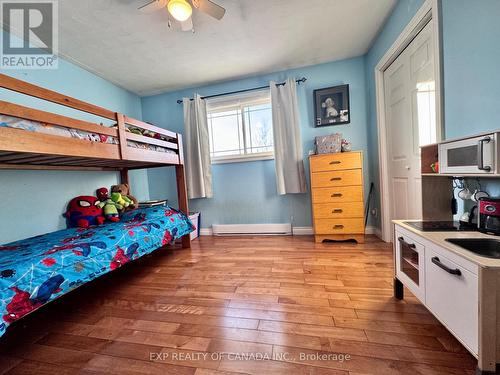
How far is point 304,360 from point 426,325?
0.70 m

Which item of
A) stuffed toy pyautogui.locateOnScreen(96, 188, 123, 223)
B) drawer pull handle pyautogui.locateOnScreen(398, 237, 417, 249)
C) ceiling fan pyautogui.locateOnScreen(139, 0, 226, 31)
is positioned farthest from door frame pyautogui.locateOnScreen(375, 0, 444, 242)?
stuffed toy pyautogui.locateOnScreen(96, 188, 123, 223)

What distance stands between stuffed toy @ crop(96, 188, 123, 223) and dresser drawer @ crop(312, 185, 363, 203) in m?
2.18

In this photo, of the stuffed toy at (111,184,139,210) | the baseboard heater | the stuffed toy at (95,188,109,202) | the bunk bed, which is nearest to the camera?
the bunk bed

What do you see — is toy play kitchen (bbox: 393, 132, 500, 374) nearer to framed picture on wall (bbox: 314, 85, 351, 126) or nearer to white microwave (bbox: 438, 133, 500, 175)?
white microwave (bbox: 438, 133, 500, 175)

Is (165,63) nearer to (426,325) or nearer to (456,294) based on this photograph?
(456,294)

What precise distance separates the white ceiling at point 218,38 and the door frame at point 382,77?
340 millimetres

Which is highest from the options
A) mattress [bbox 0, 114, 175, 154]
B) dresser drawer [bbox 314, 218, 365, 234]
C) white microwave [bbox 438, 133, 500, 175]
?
mattress [bbox 0, 114, 175, 154]

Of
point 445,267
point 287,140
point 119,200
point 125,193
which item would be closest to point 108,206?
point 119,200

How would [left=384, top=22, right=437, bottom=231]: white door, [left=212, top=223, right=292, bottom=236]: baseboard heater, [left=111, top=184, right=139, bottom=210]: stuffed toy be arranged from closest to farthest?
1. [left=384, top=22, right=437, bottom=231]: white door
2. [left=111, top=184, right=139, bottom=210]: stuffed toy
3. [left=212, top=223, right=292, bottom=236]: baseboard heater

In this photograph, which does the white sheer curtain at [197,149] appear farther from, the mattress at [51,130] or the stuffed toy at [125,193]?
the mattress at [51,130]

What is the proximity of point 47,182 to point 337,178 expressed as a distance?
2938 millimetres

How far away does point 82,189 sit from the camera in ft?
7.39

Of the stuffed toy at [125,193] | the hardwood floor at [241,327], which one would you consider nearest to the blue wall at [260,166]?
the stuffed toy at [125,193]

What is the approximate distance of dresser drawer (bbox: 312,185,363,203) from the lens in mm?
2250
